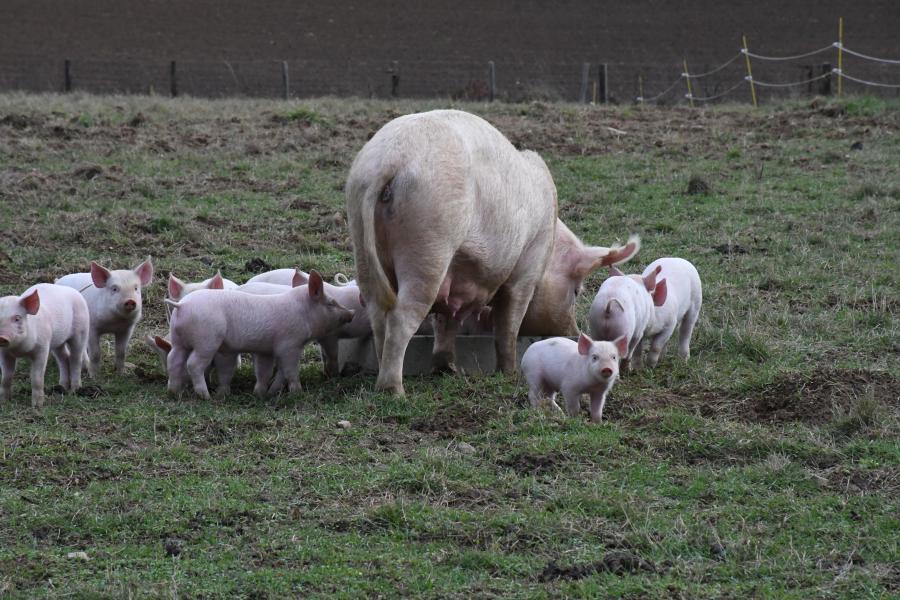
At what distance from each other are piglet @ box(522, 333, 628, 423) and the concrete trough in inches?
41.9

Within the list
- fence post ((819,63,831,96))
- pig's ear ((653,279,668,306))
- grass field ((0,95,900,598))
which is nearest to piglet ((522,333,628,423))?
grass field ((0,95,900,598))

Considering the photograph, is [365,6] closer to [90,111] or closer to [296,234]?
[90,111]

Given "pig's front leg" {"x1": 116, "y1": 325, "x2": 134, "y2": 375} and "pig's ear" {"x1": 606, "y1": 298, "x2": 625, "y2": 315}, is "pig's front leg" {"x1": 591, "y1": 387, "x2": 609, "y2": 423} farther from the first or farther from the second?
"pig's front leg" {"x1": 116, "y1": 325, "x2": 134, "y2": 375}

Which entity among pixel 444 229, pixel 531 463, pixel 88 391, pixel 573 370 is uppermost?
pixel 444 229

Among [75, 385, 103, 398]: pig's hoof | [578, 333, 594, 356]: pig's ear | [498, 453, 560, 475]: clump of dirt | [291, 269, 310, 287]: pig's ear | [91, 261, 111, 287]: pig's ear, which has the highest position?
[91, 261, 111, 287]: pig's ear

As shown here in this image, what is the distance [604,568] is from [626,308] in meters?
2.78

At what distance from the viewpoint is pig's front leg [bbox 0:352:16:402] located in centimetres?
647

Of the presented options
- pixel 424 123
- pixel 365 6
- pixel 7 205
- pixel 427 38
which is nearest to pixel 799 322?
pixel 424 123

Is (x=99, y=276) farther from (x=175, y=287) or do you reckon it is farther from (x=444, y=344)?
(x=444, y=344)

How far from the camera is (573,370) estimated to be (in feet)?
20.2

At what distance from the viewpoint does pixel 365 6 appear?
4406 centimetres

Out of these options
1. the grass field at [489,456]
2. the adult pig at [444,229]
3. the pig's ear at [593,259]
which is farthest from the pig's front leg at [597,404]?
the pig's ear at [593,259]

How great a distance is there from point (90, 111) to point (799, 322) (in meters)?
Answer: 11.8

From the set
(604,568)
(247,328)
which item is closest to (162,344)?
(247,328)
